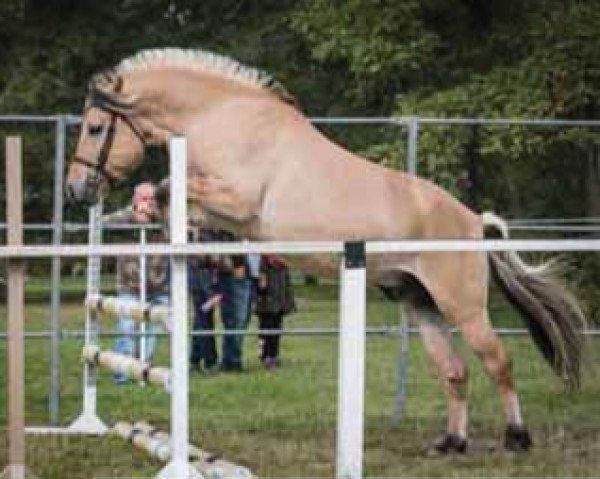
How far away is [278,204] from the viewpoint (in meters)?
8.16

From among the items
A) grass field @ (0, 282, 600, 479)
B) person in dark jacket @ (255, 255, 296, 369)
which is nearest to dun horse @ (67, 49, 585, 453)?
grass field @ (0, 282, 600, 479)

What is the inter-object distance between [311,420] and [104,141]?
2659mm

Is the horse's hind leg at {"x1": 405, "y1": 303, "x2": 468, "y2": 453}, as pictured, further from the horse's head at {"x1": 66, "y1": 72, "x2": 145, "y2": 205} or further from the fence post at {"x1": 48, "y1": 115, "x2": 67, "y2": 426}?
the fence post at {"x1": 48, "y1": 115, "x2": 67, "y2": 426}

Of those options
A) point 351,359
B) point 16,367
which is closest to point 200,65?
point 16,367

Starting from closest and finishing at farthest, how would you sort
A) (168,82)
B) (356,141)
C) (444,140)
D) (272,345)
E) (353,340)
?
(353,340) → (168,82) → (272,345) → (444,140) → (356,141)

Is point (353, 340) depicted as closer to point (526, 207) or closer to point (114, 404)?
point (114, 404)

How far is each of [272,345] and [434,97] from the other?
21.1 feet

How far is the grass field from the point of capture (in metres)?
8.09

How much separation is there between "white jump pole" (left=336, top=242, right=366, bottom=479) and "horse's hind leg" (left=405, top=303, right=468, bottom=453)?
2.66m

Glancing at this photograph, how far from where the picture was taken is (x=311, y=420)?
10094 millimetres

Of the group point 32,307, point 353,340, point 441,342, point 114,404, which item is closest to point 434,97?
point 32,307

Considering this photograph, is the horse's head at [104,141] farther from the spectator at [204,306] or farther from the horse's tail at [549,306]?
the spectator at [204,306]

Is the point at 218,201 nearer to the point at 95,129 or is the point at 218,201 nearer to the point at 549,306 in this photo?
the point at 95,129

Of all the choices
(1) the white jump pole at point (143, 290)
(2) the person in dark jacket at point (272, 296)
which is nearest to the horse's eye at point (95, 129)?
(1) the white jump pole at point (143, 290)
